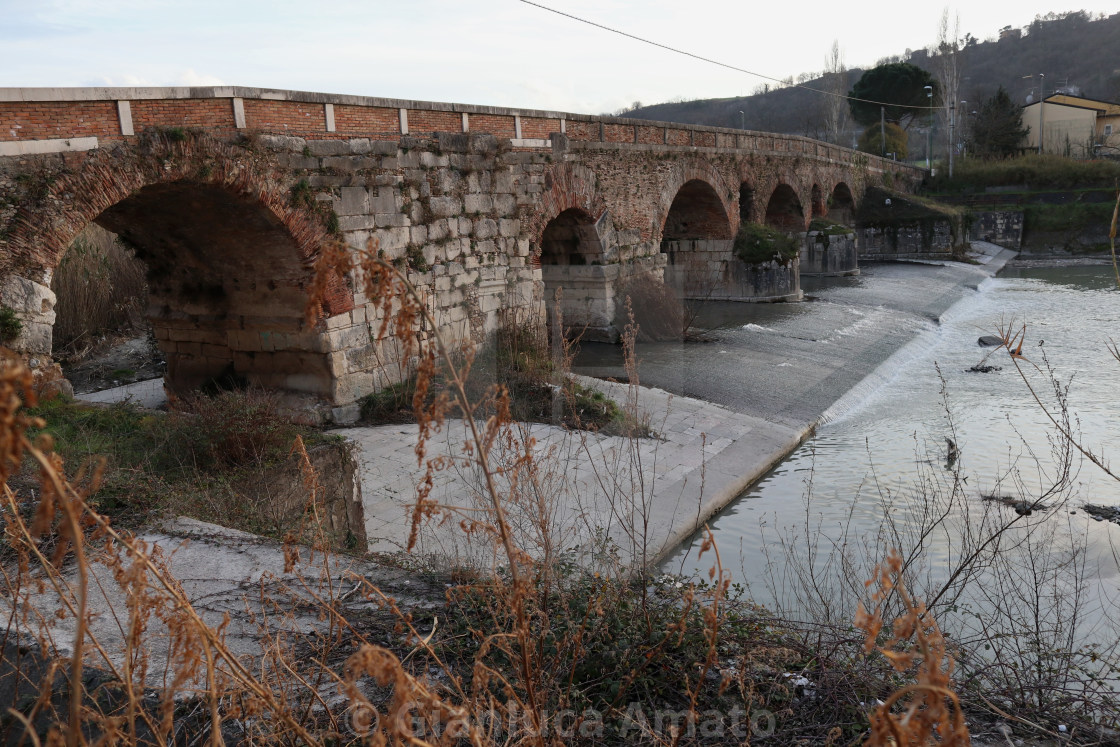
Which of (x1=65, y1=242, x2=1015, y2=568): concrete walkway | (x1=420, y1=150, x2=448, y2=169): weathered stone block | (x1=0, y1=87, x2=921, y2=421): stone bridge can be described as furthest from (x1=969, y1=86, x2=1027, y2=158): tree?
(x1=420, y1=150, x2=448, y2=169): weathered stone block

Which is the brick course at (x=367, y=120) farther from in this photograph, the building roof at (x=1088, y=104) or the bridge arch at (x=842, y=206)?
the building roof at (x=1088, y=104)

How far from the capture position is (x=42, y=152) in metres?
6.19

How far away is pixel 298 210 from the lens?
26.9 ft

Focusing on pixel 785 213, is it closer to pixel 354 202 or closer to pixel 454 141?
pixel 454 141

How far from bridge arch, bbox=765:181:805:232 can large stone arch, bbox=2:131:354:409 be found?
65.7 ft

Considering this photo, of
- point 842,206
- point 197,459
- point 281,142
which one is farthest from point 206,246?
point 842,206

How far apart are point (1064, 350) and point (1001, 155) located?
3578 cm

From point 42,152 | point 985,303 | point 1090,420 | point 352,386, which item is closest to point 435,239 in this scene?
point 352,386

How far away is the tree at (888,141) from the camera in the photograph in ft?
155

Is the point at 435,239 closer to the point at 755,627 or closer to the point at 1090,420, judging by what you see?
the point at 755,627

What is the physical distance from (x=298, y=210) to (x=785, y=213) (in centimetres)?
2122

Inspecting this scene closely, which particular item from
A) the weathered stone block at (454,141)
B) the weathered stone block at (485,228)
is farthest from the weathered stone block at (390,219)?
the weathered stone block at (485,228)

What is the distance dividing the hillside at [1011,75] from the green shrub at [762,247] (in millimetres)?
48702

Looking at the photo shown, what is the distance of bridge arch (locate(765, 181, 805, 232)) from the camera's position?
26094 millimetres
